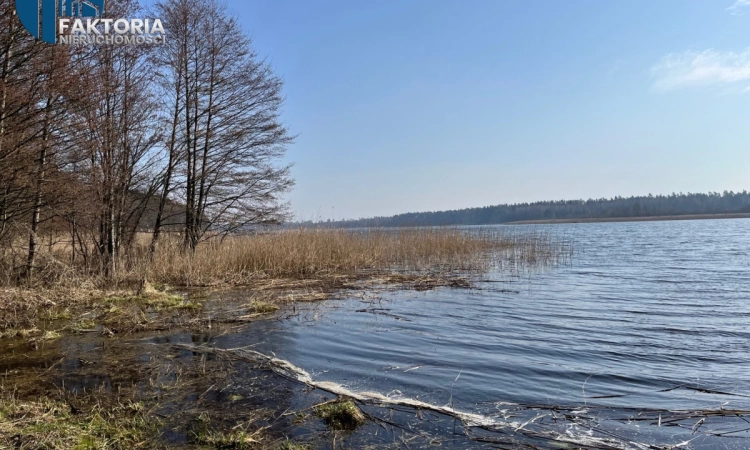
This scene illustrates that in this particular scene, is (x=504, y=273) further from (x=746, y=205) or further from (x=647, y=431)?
(x=746, y=205)

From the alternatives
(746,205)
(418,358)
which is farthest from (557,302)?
(746,205)

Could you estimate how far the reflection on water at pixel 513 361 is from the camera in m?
3.67

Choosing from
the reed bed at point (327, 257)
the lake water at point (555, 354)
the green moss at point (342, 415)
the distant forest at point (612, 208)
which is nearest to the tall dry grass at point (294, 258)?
the reed bed at point (327, 257)

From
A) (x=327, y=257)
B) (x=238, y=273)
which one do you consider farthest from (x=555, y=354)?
(x=327, y=257)

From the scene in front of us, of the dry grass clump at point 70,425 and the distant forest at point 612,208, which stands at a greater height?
the distant forest at point 612,208

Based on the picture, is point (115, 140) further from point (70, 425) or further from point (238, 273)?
point (70, 425)

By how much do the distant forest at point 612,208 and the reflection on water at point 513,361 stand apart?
7653 centimetres

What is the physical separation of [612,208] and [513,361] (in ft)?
359

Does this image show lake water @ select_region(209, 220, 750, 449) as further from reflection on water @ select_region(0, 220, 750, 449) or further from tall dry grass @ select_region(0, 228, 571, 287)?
tall dry grass @ select_region(0, 228, 571, 287)

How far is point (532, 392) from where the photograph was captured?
4.38 meters

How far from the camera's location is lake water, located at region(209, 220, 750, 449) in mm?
3746

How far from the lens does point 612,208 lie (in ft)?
336

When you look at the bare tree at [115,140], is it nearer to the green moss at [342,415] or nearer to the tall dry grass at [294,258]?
the tall dry grass at [294,258]

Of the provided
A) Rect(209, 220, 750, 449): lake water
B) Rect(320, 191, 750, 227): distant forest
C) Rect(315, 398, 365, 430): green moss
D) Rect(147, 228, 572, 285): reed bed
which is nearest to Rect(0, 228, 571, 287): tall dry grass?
Rect(147, 228, 572, 285): reed bed
